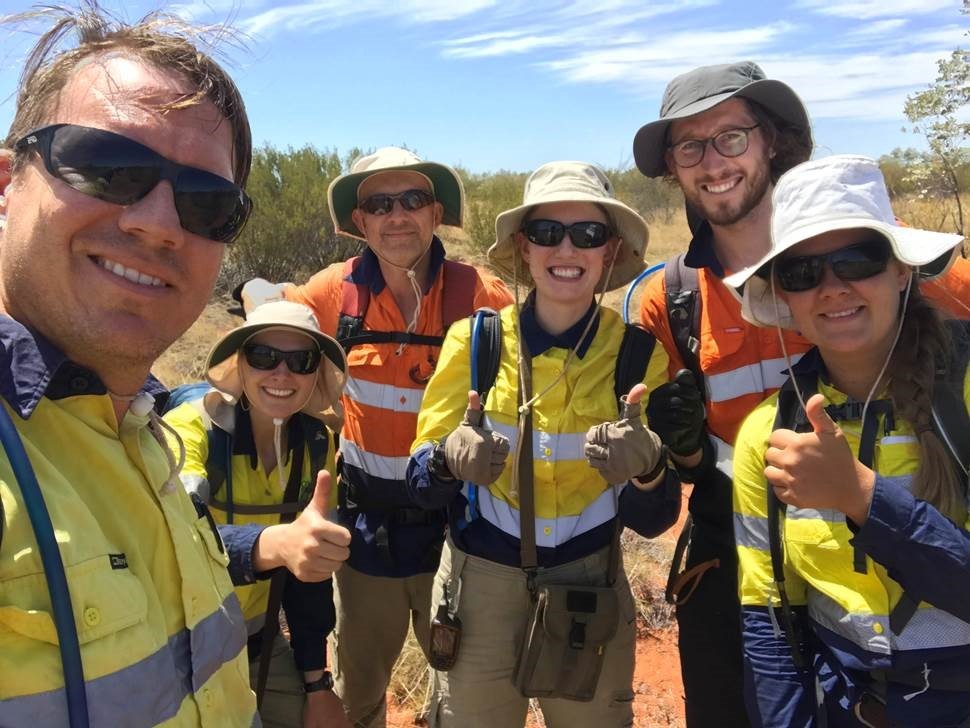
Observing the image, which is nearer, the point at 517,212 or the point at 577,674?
the point at 577,674

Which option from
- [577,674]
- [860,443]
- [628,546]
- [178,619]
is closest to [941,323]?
[860,443]

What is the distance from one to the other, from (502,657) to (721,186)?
1.85m

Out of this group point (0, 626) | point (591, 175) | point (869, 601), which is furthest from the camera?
point (591, 175)

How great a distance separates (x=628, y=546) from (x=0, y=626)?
15.8 feet

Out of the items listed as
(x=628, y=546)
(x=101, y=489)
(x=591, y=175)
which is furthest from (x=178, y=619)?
(x=628, y=546)

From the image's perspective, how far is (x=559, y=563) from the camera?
96.2 inches

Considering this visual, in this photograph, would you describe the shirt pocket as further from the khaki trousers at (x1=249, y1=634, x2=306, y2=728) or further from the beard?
the beard

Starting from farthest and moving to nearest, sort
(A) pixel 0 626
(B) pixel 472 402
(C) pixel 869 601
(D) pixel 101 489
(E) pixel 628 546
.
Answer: (E) pixel 628 546 → (B) pixel 472 402 → (C) pixel 869 601 → (D) pixel 101 489 → (A) pixel 0 626

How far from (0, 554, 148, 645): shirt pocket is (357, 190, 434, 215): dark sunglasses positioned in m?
2.34

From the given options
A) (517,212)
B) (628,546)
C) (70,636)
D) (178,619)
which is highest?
(517,212)

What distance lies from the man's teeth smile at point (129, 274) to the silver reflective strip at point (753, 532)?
1696 millimetres

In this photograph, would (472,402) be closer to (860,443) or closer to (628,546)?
(860,443)

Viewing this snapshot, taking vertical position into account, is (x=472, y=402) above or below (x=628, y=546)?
above

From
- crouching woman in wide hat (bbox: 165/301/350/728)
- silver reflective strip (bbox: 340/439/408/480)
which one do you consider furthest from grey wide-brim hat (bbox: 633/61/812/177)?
silver reflective strip (bbox: 340/439/408/480)
